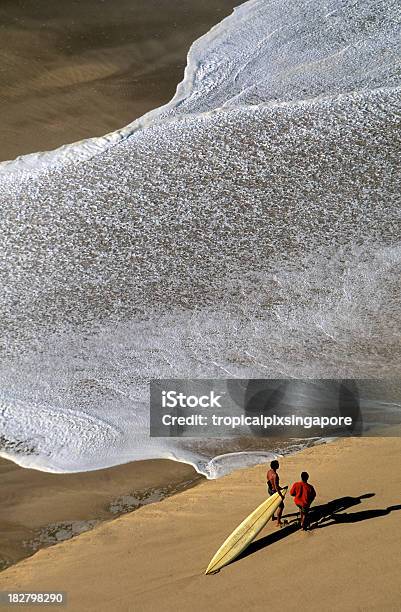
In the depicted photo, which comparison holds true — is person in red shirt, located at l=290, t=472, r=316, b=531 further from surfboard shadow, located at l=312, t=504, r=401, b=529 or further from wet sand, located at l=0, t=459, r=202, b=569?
wet sand, located at l=0, t=459, r=202, b=569

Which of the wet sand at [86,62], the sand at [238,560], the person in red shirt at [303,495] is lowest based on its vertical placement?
the sand at [238,560]

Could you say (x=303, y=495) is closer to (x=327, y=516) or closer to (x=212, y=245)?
(x=327, y=516)

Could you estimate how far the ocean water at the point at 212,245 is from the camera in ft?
25.5

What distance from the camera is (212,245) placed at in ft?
31.8

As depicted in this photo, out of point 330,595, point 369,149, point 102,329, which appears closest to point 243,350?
point 102,329

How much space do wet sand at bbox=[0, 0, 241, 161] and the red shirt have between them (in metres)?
6.62

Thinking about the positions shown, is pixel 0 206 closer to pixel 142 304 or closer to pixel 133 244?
Answer: pixel 133 244

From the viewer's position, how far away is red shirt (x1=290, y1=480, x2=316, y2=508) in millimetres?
5855
